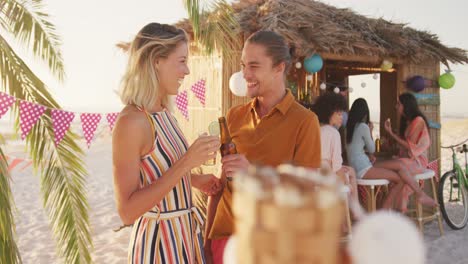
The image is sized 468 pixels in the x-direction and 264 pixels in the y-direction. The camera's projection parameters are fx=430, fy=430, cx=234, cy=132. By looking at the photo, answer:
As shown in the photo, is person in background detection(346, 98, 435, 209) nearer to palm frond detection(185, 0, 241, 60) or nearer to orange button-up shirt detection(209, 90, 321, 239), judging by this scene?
palm frond detection(185, 0, 241, 60)

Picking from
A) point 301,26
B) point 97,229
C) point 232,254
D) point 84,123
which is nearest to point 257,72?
point 232,254

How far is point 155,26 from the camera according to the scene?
1.72m

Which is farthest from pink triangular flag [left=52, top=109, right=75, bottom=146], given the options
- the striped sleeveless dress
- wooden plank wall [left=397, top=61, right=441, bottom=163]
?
wooden plank wall [left=397, top=61, right=441, bottom=163]

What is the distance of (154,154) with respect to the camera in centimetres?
168

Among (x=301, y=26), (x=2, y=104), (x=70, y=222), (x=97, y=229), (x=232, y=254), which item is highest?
(x=301, y=26)

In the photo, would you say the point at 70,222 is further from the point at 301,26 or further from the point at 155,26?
the point at 301,26

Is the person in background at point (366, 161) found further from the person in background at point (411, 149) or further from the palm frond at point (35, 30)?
the palm frond at point (35, 30)

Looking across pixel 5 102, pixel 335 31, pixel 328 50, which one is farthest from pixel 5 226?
pixel 335 31

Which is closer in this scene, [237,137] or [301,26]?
[237,137]

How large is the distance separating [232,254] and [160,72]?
1.35 meters

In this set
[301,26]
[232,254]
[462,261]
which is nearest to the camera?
[232,254]

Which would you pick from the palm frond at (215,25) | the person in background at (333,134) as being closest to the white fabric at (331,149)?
the person in background at (333,134)

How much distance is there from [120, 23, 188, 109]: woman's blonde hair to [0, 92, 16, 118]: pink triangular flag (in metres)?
2.54

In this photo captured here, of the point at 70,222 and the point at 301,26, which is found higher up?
the point at 301,26
